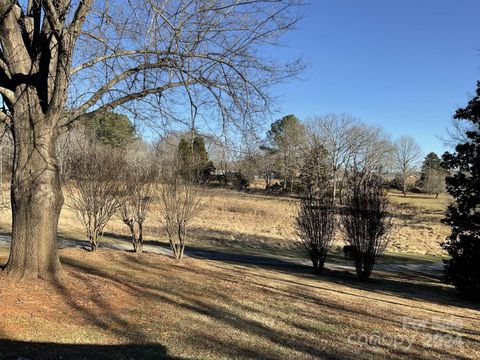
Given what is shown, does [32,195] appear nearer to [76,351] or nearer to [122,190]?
[76,351]

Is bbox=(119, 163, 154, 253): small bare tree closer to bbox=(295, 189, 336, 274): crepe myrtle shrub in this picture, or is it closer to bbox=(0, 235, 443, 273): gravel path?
bbox=(0, 235, 443, 273): gravel path

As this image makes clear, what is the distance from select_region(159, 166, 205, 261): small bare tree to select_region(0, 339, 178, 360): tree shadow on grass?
7.65m

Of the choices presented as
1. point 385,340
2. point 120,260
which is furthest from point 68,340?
point 120,260

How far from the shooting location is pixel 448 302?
35.0 ft

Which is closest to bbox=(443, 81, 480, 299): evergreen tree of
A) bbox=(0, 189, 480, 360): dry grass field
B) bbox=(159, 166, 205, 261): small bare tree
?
bbox=(0, 189, 480, 360): dry grass field

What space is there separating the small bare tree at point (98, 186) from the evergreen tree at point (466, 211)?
1028 centimetres

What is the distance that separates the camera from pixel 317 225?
14.5 m

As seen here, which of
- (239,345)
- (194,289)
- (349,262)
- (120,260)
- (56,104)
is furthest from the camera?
(349,262)

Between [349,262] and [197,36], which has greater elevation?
[197,36]

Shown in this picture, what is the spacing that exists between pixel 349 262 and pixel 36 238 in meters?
15.3

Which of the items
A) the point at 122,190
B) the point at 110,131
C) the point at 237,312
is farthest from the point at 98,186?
the point at 237,312

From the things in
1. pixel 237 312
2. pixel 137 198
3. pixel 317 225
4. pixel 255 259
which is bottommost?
pixel 255 259

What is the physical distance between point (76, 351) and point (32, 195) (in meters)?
3.34

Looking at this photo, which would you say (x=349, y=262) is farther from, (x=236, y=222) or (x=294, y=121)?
(x=294, y=121)
